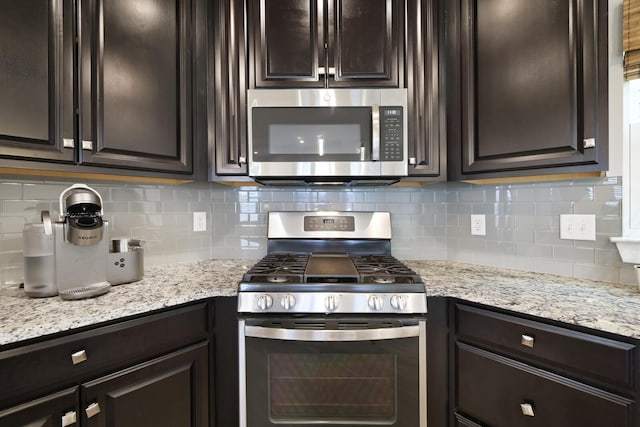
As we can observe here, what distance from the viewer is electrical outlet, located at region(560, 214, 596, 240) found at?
51.5 inches

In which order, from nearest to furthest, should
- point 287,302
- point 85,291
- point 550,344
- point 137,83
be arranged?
1. point 550,344
2. point 85,291
3. point 287,302
4. point 137,83

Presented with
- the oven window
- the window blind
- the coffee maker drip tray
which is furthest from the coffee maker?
the window blind

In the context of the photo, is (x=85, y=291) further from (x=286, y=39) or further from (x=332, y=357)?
(x=286, y=39)

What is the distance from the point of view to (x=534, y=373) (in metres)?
0.99

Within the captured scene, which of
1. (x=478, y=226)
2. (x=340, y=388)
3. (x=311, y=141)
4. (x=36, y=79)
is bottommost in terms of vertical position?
(x=340, y=388)

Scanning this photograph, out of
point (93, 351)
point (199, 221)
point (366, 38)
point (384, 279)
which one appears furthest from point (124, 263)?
point (366, 38)

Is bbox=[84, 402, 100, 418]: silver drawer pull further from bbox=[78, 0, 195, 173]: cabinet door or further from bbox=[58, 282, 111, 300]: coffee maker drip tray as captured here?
bbox=[78, 0, 195, 173]: cabinet door

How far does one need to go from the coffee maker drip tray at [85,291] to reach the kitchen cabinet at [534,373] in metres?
1.35

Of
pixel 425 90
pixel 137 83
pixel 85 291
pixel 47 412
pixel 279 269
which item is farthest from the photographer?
pixel 425 90

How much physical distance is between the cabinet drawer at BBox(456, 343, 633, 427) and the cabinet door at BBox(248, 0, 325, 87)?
1424mm

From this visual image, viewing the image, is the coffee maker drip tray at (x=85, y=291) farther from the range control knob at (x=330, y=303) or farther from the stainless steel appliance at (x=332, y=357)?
the range control knob at (x=330, y=303)

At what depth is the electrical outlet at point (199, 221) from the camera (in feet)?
6.13

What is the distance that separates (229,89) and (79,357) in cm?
126

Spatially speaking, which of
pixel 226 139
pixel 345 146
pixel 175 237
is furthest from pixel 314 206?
pixel 175 237
